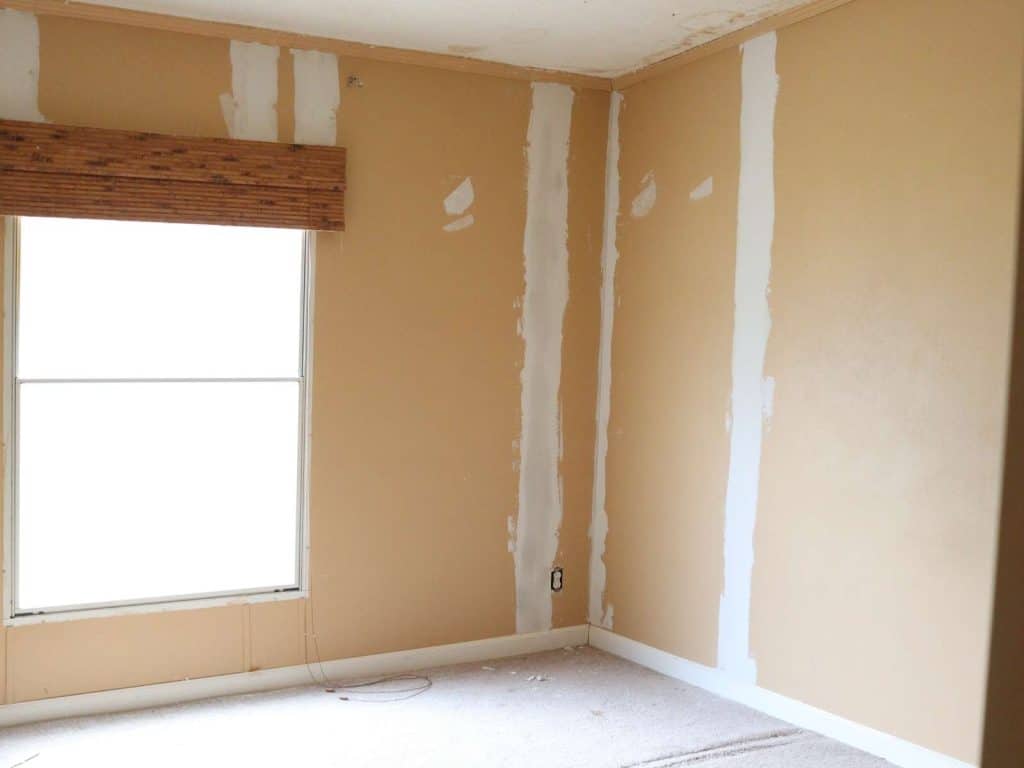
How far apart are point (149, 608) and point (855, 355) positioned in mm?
2842

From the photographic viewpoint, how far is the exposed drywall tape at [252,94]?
3971mm

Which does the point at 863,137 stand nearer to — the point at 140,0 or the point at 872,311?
the point at 872,311

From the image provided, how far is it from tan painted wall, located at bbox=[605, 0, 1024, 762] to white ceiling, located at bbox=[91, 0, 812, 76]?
259 mm

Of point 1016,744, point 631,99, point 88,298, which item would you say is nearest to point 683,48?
point 631,99

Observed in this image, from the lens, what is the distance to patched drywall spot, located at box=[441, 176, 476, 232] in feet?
14.6

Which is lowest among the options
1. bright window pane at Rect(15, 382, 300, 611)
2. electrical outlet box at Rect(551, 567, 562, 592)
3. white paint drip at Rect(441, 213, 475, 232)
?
electrical outlet box at Rect(551, 567, 562, 592)

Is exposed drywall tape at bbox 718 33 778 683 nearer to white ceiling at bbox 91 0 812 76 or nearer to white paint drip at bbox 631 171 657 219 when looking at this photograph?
white ceiling at bbox 91 0 812 76

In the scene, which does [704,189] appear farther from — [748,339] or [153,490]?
[153,490]

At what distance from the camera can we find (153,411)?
3.94 m

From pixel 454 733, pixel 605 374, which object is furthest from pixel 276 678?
pixel 605 374

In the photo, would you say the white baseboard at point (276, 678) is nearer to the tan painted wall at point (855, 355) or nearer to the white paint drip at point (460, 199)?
the tan painted wall at point (855, 355)

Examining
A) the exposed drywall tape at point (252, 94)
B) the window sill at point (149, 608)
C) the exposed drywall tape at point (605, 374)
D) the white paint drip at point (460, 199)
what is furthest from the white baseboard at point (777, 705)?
the exposed drywall tape at point (252, 94)

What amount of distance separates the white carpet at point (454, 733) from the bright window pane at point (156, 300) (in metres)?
1.32

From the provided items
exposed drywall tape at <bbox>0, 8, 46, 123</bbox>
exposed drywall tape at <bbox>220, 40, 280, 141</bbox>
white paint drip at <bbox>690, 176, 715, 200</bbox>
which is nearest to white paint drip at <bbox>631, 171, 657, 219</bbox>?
white paint drip at <bbox>690, 176, 715, 200</bbox>
